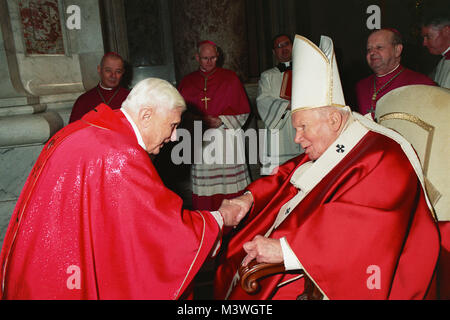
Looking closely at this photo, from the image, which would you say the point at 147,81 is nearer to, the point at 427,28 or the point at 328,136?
the point at 328,136

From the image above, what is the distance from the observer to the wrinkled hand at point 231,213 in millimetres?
2102

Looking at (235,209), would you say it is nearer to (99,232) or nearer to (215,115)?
(99,232)

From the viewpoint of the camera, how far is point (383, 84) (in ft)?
12.4

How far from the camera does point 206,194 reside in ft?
15.9

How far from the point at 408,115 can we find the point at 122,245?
1.66 m

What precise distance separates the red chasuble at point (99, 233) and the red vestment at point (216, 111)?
3.09m

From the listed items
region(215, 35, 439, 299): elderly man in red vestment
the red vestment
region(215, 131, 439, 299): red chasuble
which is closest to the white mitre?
region(215, 35, 439, 299): elderly man in red vestment

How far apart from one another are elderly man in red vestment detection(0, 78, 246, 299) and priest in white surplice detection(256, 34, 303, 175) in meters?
3.38

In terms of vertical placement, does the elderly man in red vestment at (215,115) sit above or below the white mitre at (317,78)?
below

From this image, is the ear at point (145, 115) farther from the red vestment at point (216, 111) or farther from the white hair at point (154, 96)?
the red vestment at point (216, 111)

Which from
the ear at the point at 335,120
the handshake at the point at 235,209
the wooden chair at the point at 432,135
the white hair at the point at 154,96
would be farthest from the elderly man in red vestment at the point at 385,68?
the white hair at the point at 154,96

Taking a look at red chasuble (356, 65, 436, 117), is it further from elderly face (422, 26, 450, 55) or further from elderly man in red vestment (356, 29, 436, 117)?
elderly face (422, 26, 450, 55)

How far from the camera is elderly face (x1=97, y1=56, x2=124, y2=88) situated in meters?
4.03

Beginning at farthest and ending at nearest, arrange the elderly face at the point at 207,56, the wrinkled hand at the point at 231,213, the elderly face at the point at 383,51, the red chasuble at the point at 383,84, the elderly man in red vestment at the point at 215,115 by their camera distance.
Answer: the elderly man in red vestment at the point at 215,115 → the elderly face at the point at 207,56 → the red chasuble at the point at 383,84 → the elderly face at the point at 383,51 → the wrinkled hand at the point at 231,213
